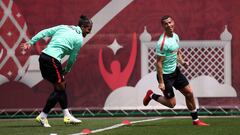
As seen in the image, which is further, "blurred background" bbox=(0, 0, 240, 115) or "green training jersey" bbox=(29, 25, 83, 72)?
"blurred background" bbox=(0, 0, 240, 115)

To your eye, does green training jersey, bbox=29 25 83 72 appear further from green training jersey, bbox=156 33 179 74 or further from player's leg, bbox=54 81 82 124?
green training jersey, bbox=156 33 179 74

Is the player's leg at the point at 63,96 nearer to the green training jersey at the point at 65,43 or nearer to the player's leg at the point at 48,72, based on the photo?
the player's leg at the point at 48,72

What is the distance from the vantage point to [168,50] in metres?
9.80

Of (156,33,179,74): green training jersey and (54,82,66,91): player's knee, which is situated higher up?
(156,33,179,74): green training jersey

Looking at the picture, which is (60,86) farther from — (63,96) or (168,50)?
(168,50)

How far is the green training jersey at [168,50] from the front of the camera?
31.9 feet

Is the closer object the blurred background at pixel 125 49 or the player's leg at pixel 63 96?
the player's leg at pixel 63 96

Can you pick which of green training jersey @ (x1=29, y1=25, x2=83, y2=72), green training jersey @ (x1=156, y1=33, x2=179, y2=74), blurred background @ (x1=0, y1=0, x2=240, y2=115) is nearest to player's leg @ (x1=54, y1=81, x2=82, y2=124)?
green training jersey @ (x1=29, y1=25, x2=83, y2=72)

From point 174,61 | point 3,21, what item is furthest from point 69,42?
point 3,21

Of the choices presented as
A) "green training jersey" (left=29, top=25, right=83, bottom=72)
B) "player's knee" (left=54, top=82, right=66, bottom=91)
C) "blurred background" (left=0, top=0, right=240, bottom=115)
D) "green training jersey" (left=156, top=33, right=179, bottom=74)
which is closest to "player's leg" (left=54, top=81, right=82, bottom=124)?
"player's knee" (left=54, top=82, right=66, bottom=91)

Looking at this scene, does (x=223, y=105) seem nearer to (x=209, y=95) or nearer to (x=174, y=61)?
(x=209, y=95)

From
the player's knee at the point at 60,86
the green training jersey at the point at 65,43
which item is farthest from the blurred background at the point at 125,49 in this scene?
the player's knee at the point at 60,86

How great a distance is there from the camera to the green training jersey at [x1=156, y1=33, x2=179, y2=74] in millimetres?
9734

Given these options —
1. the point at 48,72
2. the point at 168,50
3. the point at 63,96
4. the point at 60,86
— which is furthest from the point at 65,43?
the point at 168,50
